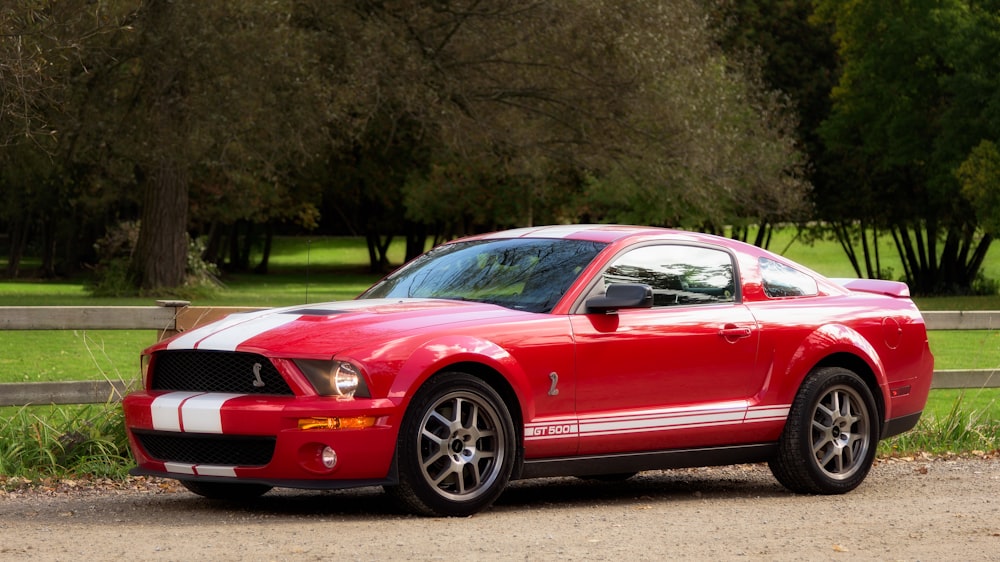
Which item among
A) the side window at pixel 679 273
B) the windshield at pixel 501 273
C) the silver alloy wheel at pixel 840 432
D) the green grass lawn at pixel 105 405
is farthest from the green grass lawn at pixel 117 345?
the silver alloy wheel at pixel 840 432

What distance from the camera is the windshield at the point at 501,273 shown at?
849 centimetres

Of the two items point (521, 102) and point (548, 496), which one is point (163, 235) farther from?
point (548, 496)

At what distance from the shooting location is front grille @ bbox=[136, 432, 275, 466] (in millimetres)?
7586

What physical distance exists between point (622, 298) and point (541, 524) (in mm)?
1285

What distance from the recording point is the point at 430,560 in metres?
6.50

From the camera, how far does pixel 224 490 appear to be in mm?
8516

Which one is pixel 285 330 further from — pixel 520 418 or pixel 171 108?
pixel 171 108

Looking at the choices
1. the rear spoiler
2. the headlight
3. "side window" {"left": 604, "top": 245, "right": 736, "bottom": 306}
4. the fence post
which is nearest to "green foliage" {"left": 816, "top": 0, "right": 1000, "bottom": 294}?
the rear spoiler

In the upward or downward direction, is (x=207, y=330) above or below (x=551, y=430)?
above

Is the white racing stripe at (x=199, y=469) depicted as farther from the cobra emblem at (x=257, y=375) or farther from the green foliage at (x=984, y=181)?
the green foliage at (x=984, y=181)

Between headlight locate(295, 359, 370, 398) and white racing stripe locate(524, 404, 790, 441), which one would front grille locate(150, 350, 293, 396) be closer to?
headlight locate(295, 359, 370, 398)

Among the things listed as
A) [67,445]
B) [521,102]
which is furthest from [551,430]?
[521,102]

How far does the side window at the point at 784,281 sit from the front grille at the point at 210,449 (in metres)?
3.24

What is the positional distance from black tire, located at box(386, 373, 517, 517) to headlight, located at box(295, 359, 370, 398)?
283mm
